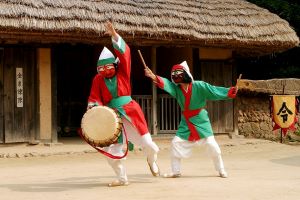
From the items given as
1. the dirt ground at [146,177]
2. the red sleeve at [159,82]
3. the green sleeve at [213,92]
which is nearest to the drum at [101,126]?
the dirt ground at [146,177]

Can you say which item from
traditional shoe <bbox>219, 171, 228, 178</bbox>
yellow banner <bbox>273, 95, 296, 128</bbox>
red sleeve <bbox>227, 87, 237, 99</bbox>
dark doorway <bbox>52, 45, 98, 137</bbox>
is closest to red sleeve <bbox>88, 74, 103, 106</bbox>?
red sleeve <bbox>227, 87, 237, 99</bbox>

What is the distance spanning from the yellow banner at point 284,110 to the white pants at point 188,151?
542 cm

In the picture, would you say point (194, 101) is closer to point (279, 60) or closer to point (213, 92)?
point (213, 92)

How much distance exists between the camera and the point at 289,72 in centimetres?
1589

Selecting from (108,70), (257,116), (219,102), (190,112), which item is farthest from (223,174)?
(257,116)

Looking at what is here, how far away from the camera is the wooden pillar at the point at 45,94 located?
10.3 m

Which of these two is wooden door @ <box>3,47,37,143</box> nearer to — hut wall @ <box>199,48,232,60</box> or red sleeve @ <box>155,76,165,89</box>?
hut wall @ <box>199,48,232,60</box>

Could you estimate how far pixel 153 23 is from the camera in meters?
10.3

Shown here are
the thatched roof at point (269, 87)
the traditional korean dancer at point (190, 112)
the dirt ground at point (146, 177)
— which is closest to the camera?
the dirt ground at point (146, 177)

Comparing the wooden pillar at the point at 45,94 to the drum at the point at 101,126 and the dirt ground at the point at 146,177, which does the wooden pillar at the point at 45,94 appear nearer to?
the dirt ground at the point at 146,177

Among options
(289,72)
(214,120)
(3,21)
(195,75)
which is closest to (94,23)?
(3,21)

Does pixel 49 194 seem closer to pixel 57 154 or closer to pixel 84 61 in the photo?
pixel 57 154

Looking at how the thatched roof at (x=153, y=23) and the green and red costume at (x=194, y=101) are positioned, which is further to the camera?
the thatched roof at (x=153, y=23)

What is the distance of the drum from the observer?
18.5ft
